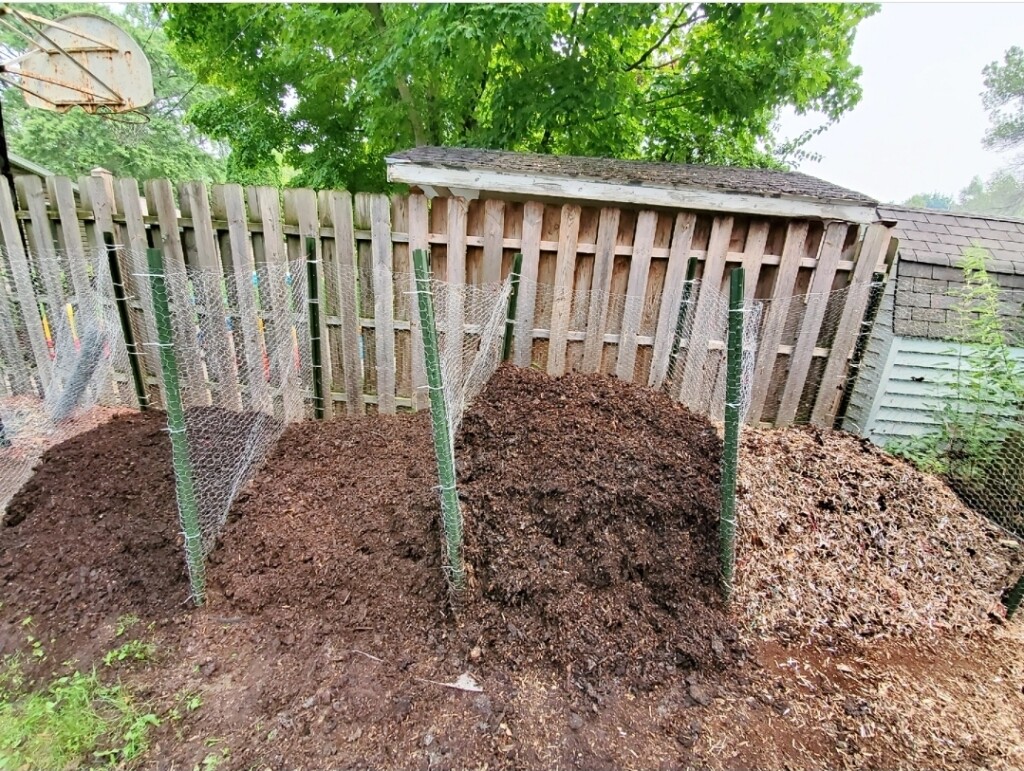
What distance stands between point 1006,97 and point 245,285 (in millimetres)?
40856

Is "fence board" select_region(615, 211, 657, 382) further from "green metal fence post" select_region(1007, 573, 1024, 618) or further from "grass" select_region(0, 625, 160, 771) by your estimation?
"grass" select_region(0, 625, 160, 771)

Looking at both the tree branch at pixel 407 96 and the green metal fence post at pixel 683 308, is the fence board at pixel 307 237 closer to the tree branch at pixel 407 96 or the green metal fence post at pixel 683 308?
the tree branch at pixel 407 96

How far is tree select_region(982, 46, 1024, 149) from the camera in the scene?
83.2 ft

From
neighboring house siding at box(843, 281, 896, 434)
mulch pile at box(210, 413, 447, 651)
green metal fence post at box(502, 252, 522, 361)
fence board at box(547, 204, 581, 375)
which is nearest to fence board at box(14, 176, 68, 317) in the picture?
mulch pile at box(210, 413, 447, 651)

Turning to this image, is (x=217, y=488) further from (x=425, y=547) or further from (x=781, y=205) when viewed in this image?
(x=781, y=205)

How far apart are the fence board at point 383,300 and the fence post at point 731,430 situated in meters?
2.48

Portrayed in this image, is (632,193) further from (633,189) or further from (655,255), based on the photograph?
(655,255)

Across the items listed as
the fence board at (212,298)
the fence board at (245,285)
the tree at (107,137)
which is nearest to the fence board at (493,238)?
the fence board at (245,285)

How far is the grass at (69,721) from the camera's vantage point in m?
1.68

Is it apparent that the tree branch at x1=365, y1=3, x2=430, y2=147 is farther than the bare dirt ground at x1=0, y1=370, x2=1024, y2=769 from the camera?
Yes

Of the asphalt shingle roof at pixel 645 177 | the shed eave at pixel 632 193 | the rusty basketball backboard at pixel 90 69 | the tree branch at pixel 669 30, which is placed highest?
the tree branch at pixel 669 30

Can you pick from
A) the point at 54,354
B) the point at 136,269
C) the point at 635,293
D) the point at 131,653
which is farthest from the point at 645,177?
the point at 54,354

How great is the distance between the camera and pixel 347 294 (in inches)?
145

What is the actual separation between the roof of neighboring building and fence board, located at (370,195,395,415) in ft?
13.0
